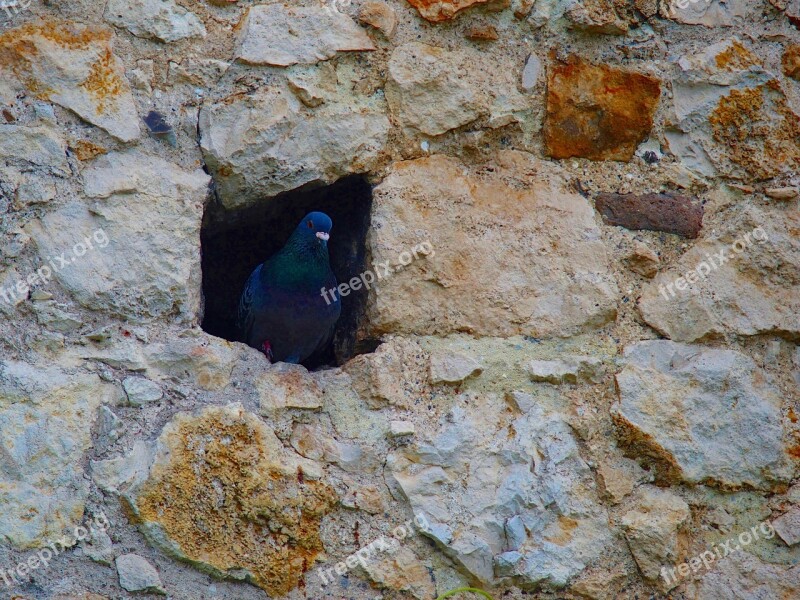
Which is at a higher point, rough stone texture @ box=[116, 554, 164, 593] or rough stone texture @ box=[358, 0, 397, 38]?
rough stone texture @ box=[358, 0, 397, 38]

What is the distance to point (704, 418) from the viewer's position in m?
2.76

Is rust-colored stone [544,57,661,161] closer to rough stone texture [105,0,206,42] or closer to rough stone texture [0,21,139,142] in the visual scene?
rough stone texture [105,0,206,42]

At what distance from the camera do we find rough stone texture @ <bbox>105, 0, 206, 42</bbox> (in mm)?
2807

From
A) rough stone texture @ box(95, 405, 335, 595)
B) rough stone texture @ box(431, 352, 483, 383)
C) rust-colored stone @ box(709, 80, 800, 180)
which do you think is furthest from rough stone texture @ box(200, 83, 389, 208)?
rust-colored stone @ box(709, 80, 800, 180)

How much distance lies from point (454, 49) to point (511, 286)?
910 mm

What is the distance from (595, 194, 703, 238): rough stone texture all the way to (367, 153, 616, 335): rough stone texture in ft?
0.27

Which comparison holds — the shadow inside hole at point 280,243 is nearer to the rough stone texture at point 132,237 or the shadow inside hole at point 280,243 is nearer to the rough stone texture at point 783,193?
the rough stone texture at point 132,237

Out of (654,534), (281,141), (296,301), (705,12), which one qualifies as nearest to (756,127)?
(705,12)

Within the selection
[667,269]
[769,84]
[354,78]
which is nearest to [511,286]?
[667,269]

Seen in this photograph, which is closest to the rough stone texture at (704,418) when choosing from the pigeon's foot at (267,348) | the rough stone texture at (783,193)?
the rough stone texture at (783,193)

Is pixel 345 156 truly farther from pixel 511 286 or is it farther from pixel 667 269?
pixel 667 269

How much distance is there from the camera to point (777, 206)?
9.89ft

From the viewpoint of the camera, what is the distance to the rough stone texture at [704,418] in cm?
273

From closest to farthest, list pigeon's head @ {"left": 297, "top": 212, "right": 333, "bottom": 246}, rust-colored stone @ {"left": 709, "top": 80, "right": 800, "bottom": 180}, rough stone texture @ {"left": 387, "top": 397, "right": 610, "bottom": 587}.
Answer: rough stone texture @ {"left": 387, "top": 397, "right": 610, "bottom": 587} < rust-colored stone @ {"left": 709, "top": 80, "right": 800, "bottom": 180} < pigeon's head @ {"left": 297, "top": 212, "right": 333, "bottom": 246}
